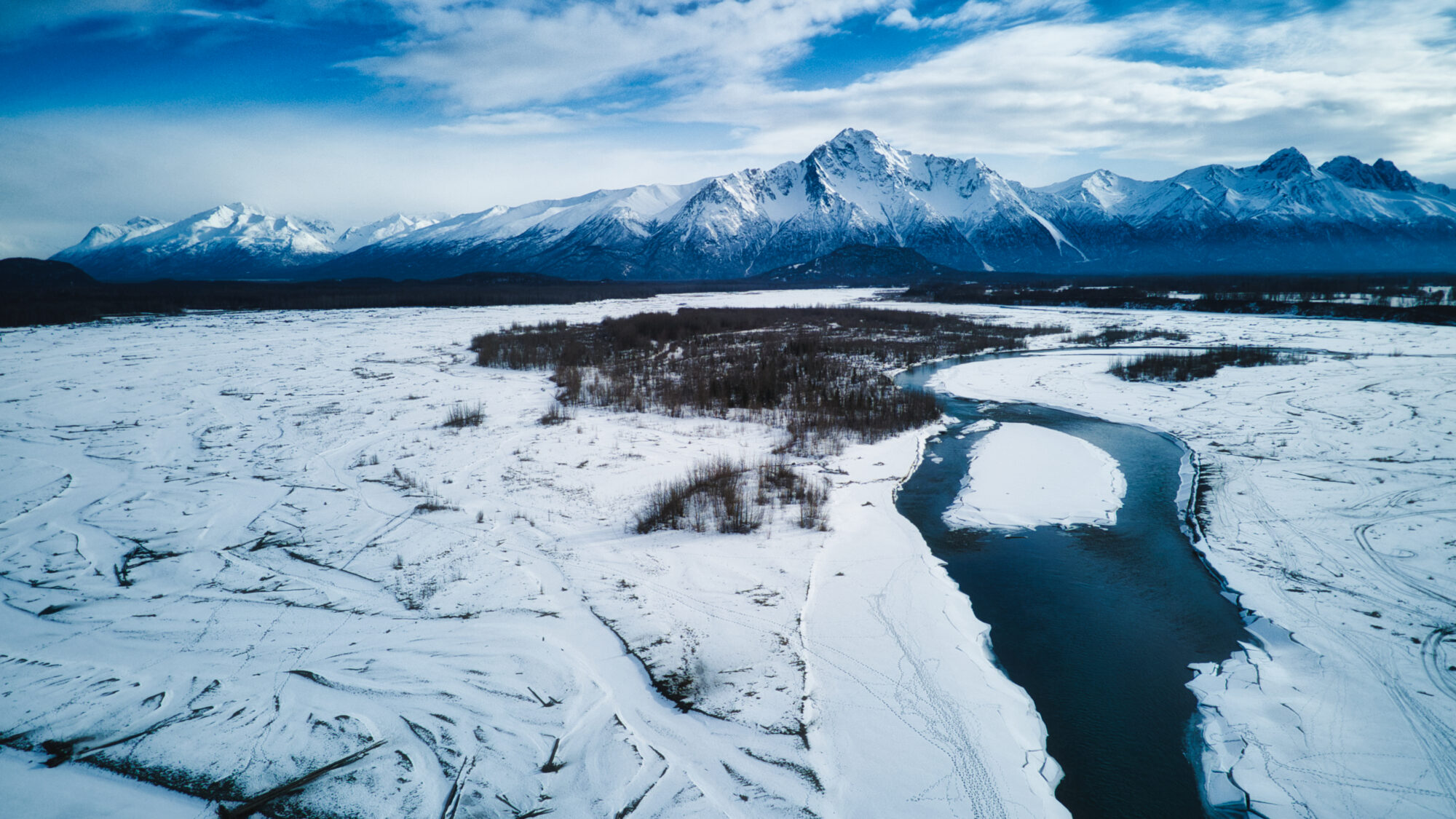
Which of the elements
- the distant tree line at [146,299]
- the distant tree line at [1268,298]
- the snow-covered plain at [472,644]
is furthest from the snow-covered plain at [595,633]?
the distant tree line at [146,299]

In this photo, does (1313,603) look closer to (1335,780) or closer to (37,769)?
(1335,780)

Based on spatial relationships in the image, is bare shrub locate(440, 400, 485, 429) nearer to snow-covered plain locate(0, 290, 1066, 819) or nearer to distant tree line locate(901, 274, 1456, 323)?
snow-covered plain locate(0, 290, 1066, 819)

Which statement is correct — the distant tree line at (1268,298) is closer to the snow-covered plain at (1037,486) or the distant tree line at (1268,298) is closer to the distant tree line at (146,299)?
the snow-covered plain at (1037,486)

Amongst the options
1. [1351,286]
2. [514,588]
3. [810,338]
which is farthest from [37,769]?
[1351,286]

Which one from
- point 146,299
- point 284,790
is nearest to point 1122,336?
point 284,790

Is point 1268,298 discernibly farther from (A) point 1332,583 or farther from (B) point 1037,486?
(A) point 1332,583

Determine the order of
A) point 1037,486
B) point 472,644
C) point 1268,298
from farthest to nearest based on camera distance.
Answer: point 1268,298 → point 1037,486 → point 472,644

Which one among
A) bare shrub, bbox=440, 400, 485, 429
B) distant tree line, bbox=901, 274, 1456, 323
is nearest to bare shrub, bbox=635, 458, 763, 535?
bare shrub, bbox=440, 400, 485, 429
